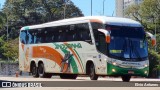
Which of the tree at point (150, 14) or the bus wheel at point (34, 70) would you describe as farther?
the tree at point (150, 14)

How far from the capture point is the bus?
24219 mm

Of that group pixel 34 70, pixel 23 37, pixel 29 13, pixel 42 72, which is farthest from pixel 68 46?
pixel 29 13

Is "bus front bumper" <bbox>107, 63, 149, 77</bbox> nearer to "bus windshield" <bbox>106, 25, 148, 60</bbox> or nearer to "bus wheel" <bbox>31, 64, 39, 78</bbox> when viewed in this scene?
"bus windshield" <bbox>106, 25, 148, 60</bbox>

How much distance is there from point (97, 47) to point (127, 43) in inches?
60.2

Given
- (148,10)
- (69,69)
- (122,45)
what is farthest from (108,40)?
(148,10)

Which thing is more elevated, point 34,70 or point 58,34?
point 58,34

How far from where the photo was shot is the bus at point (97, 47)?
24.2 m

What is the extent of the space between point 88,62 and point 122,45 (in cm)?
247

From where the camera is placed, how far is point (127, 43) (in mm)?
24406

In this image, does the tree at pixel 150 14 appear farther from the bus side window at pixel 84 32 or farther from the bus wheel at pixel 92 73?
the bus wheel at pixel 92 73

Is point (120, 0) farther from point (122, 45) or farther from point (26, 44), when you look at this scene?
point (122, 45)

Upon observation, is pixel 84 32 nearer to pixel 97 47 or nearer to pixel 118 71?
pixel 97 47

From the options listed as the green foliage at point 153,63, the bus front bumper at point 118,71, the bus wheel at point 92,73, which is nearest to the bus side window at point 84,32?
the bus wheel at point 92,73

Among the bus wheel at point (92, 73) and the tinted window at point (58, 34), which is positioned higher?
the tinted window at point (58, 34)
